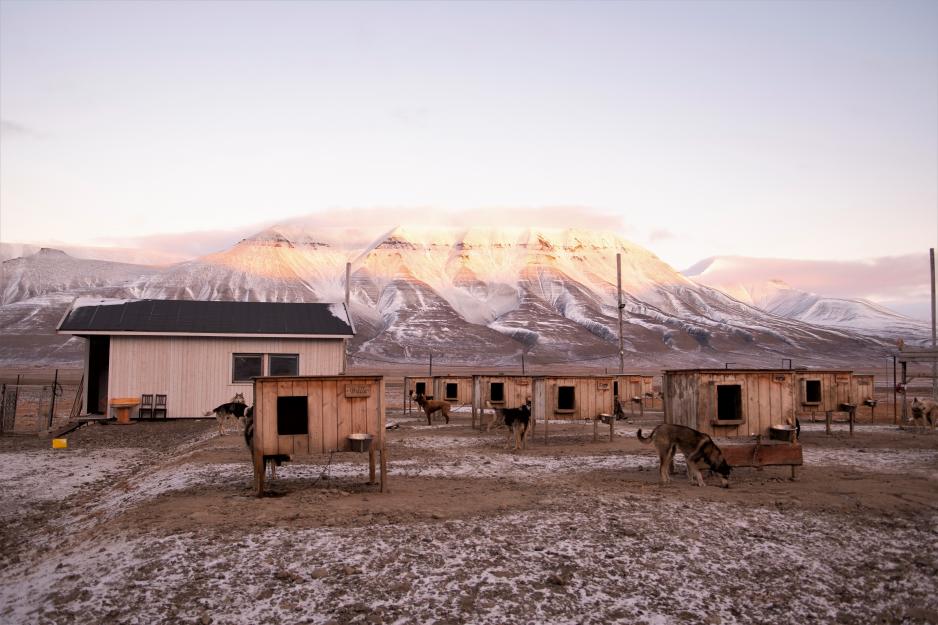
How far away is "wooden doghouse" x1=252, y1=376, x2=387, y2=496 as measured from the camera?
1287cm

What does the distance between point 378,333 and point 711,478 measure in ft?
466

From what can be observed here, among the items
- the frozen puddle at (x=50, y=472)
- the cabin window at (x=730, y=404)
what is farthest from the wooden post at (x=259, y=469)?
the cabin window at (x=730, y=404)

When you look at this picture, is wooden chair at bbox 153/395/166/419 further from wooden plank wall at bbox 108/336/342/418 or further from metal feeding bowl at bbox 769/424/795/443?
metal feeding bowl at bbox 769/424/795/443

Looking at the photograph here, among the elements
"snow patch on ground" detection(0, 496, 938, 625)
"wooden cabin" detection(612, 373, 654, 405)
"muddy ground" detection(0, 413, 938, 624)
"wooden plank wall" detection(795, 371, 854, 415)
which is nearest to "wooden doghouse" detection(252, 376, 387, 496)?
"muddy ground" detection(0, 413, 938, 624)

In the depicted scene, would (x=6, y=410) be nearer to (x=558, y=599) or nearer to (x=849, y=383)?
(x=558, y=599)

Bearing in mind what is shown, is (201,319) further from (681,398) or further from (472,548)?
(472,548)

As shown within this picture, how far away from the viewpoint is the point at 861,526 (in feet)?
36.6

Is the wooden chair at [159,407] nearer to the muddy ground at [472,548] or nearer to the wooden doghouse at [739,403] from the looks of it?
the muddy ground at [472,548]

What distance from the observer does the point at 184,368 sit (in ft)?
98.4

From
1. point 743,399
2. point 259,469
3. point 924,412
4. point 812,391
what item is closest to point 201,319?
point 259,469

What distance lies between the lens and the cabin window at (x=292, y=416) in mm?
13896

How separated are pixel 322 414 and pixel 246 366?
18.7 meters

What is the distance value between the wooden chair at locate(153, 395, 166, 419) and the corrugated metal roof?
2.82m

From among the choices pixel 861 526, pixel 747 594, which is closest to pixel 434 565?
pixel 747 594
